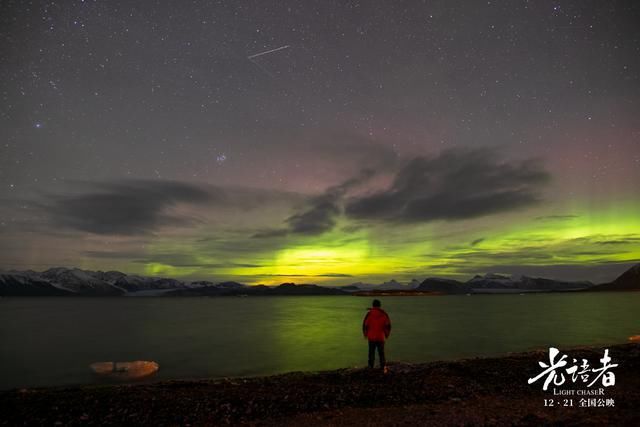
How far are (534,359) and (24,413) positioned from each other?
61.2 feet

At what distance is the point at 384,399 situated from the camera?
35.7 ft

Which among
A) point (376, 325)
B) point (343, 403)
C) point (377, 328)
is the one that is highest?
point (376, 325)

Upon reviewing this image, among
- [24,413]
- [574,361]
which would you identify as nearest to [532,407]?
[574,361]

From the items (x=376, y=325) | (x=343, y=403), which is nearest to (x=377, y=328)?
(x=376, y=325)

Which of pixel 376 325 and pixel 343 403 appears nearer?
pixel 343 403

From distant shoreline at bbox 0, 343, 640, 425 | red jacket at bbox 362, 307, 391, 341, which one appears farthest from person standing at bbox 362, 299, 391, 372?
distant shoreline at bbox 0, 343, 640, 425

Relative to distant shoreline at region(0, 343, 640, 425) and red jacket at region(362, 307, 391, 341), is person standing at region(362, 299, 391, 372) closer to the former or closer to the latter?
red jacket at region(362, 307, 391, 341)

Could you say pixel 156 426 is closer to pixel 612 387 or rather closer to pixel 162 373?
pixel 612 387

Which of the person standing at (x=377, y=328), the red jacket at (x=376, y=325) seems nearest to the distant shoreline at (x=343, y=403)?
the person standing at (x=377, y=328)

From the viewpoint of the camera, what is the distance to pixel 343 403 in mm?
10664

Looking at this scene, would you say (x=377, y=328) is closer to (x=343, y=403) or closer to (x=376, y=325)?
(x=376, y=325)

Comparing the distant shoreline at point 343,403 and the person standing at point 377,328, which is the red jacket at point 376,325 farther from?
the distant shoreline at point 343,403

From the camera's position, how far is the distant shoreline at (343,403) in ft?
30.2

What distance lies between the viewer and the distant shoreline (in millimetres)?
9195
